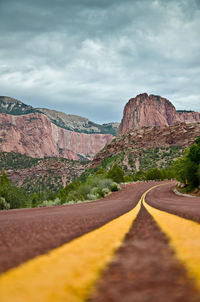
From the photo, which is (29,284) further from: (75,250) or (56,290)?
(75,250)

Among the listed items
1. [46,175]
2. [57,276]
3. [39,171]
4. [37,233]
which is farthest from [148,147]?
[57,276]

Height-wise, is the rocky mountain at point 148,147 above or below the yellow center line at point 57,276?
above

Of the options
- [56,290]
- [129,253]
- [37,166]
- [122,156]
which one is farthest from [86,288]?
[37,166]

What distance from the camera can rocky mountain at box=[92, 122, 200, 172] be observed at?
12750cm

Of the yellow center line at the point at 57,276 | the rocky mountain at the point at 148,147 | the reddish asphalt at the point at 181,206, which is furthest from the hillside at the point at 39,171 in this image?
the yellow center line at the point at 57,276

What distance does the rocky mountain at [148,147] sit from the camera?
12750cm

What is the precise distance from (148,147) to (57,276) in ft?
481

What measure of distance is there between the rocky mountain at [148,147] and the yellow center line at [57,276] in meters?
118

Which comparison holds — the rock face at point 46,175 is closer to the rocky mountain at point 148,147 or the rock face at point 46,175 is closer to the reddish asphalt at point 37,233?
the rocky mountain at point 148,147

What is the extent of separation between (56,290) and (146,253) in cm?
80

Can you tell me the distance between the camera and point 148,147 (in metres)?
146

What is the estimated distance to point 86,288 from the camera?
3.16 feet

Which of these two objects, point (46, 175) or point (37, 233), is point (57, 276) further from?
point (46, 175)

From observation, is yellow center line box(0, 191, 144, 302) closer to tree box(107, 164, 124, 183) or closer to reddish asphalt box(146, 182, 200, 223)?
reddish asphalt box(146, 182, 200, 223)
